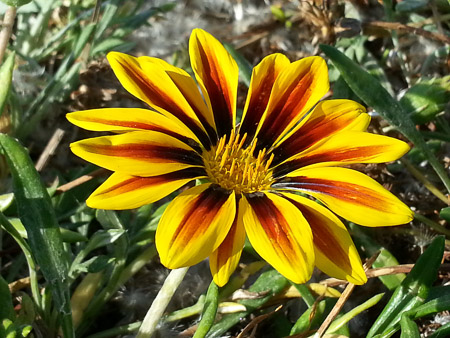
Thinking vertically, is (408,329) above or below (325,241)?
below

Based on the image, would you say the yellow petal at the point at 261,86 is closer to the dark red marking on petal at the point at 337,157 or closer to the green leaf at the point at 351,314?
the dark red marking on petal at the point at 337,157

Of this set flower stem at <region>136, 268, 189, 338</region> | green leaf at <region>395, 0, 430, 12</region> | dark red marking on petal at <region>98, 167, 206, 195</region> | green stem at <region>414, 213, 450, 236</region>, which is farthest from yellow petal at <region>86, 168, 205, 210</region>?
green leaf at <region>395, 0, 430, 12</region>

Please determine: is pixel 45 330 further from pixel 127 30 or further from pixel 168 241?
pixel 127 30

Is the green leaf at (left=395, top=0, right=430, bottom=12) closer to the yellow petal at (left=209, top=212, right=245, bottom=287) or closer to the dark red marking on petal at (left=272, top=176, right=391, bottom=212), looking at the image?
the dark red marking on petal at (left=272, top=176, right=391, bottom=212)

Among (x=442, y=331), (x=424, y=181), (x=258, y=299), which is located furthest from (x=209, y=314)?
(x=424, y=181)

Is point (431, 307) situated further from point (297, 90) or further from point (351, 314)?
point (297, 90)

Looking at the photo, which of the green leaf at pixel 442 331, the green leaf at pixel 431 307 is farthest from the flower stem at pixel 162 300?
the green leaf at pixel 442 331
